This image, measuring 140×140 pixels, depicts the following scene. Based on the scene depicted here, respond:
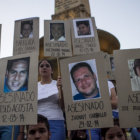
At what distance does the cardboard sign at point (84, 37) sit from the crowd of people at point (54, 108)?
2.50 feet

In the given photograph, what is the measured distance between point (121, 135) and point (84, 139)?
405 mm

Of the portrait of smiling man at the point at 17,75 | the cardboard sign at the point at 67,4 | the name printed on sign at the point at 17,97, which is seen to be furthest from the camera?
the cardboard sign at the point at 67,4

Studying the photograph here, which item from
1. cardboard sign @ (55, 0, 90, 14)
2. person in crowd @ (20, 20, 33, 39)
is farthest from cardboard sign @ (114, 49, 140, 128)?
cardboard sign @ (55, 0, 90, 14)

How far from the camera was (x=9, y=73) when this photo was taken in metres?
2.14

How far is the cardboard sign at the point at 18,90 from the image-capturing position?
1877mm

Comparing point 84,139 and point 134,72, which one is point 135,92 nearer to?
point 134,72

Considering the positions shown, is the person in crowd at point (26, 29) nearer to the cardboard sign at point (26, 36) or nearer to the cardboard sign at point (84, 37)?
the cardboard sign at point (26, 36)

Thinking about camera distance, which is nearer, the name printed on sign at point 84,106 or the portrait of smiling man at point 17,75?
the name printed on sign at point 84,106

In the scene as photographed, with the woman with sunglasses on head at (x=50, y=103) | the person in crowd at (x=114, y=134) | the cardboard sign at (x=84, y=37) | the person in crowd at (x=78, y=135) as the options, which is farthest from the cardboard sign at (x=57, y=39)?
the person in crowd at (x=114, y=134)

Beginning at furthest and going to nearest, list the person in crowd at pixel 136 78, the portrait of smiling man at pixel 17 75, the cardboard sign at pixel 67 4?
the cardboard sign at pixel 67 4, the portrait of smiling man at pixel 17 75, the person in crowd at pixel 136 78

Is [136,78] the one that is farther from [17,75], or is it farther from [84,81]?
[17,75]

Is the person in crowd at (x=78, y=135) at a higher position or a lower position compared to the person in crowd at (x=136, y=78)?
lower

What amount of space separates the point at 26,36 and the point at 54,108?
1.24 metres

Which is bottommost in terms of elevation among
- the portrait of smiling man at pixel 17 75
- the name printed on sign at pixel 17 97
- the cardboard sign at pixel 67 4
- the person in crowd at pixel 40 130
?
the person in crowd at pixel 40 130
